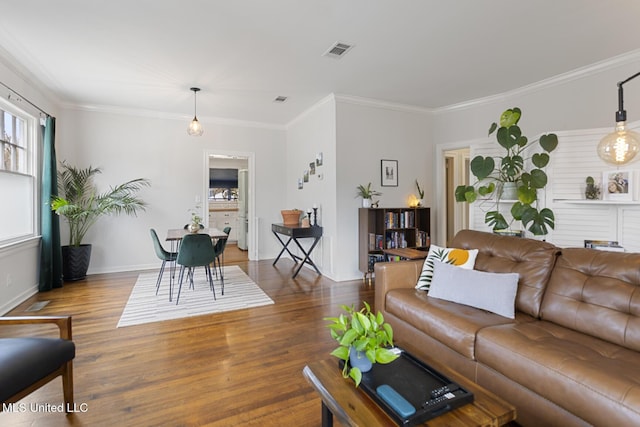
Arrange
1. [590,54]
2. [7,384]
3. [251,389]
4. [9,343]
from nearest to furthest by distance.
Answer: [7,384] < [9,343] < [251,389] < [590,54]

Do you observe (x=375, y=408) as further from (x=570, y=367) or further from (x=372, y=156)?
(x=372, y=156)

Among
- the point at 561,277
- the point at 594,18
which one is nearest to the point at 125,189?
the point at 561,277

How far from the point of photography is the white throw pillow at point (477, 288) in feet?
6.85

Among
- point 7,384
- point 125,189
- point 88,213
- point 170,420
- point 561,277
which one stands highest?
point 125,189

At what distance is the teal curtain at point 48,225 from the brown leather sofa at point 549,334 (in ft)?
14.3

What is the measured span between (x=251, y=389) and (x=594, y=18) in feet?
12.9

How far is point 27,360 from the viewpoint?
1470mm

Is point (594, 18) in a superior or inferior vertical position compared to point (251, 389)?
superior

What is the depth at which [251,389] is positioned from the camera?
1996 millimetres

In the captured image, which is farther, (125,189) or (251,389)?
(125,189)

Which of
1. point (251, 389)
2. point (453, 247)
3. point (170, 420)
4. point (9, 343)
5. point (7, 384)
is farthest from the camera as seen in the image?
point (453, 247)

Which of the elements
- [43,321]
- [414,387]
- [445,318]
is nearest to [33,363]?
[43,321]

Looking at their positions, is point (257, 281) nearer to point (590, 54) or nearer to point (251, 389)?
point (251, 389)

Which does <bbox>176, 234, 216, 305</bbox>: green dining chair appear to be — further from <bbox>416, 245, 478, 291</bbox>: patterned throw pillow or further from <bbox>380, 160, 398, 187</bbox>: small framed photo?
<bbox>380, 160, 398, 187</bbox>: small framed photo
